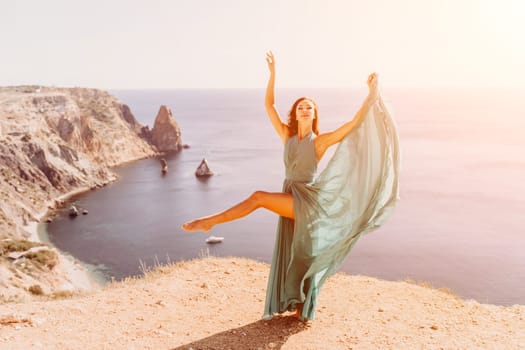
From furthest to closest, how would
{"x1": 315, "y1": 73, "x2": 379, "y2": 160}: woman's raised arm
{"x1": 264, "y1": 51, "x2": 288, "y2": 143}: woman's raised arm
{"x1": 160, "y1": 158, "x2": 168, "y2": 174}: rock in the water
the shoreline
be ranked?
1. {"x1": 160, "y1": 158, "x2": 168, "y2": 174}: rock in the water
2. the shoreline
3. {"x1": 264, "y1": 51, "x2": 288, "y2": 143}: woman's raised arm
4. {"x1": 315, "y1": 73, "x2": 379, "y2": 160}: woman's raised arm

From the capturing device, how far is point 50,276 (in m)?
32.0

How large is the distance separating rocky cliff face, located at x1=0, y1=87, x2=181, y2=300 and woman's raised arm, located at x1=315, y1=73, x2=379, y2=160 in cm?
2506

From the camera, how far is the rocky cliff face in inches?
1881

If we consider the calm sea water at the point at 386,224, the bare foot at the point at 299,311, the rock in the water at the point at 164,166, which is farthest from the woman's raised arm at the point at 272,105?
the rock in the water at the point at 164,166

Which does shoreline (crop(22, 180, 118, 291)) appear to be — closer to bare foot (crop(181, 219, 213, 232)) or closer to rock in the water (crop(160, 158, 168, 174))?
rock in the water (crop(160, 158, 168, 174))

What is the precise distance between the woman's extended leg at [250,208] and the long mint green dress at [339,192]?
14 cm

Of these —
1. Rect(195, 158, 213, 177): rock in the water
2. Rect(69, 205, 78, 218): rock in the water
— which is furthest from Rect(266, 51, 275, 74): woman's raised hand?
Rect(195, 158, 213, 177): rock in the water

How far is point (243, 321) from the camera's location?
23.8 feet

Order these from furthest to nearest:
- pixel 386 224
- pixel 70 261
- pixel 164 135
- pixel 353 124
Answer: pixel 164 135, pixel 386 224, pixel 70 261, pixel 353 124

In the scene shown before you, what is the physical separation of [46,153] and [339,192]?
2627 inches

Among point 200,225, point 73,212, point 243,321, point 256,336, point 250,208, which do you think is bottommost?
point 73,212

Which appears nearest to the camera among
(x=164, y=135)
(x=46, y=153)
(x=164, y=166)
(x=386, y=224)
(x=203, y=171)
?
(x=386, y=224)

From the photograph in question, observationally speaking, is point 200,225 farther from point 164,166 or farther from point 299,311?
point 164,166

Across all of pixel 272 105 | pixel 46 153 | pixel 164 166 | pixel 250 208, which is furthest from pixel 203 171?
pixel 250 208
